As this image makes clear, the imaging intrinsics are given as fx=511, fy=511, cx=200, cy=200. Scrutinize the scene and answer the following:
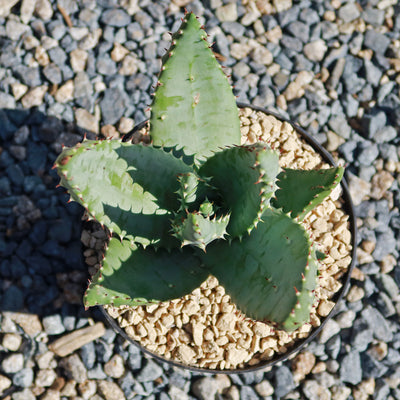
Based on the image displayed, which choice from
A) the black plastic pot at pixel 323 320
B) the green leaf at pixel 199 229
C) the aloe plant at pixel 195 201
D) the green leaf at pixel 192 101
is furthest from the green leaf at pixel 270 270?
the black plastic pot at pixel 323 320

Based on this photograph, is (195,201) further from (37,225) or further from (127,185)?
(37,225)

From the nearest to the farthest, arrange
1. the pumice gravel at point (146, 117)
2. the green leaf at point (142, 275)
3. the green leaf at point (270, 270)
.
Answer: the green leaf at point (270, 270) → the green leaf at point (142, 275) → the pumice gravel at point (146, 117)

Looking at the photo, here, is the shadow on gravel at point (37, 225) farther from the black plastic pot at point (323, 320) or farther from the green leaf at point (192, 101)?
the green leaf at point (192, 101)

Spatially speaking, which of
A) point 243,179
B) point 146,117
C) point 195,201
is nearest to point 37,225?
point 146,117

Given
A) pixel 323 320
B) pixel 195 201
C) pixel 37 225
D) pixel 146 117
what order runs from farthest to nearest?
1. pixel 146 117
2. pixel 37 225
3. pixel 323 320
4. pixel 195 201

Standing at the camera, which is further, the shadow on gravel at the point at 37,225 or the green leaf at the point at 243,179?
the shadow on gravel at the point at 37,225

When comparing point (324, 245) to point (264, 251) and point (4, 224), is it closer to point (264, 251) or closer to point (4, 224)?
point (264, 251)

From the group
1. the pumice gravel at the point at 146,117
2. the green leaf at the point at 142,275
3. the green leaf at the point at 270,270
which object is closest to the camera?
the green leaf at the point at 270,270

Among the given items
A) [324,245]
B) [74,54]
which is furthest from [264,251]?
[74,54]
